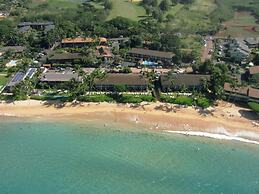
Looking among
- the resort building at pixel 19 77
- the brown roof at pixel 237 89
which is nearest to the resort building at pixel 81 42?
the resort building at pixel 19 77

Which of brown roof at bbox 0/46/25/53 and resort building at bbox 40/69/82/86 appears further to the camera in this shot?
brown roof at bbox 0/46/25/53

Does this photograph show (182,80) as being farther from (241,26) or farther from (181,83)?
(241,26)

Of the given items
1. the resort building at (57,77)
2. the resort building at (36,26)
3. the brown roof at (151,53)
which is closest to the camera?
the resort building at (57,77)

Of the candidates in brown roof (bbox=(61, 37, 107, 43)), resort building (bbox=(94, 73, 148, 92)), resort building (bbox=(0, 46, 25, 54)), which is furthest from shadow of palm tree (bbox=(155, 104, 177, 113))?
resort building (bbox=(0, 46, 25, 54))

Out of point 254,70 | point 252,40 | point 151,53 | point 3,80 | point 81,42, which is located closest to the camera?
point 3,80

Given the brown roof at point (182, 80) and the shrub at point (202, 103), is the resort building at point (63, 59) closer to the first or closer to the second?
the brown roof at point (182, 80)

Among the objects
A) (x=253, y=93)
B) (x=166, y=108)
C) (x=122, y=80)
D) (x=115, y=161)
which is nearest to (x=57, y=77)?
(x=122, y=80)

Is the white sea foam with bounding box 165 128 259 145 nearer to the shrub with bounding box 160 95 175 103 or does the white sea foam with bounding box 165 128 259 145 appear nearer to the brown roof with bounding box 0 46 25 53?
the shrub with bounding box 160 95 175 103
